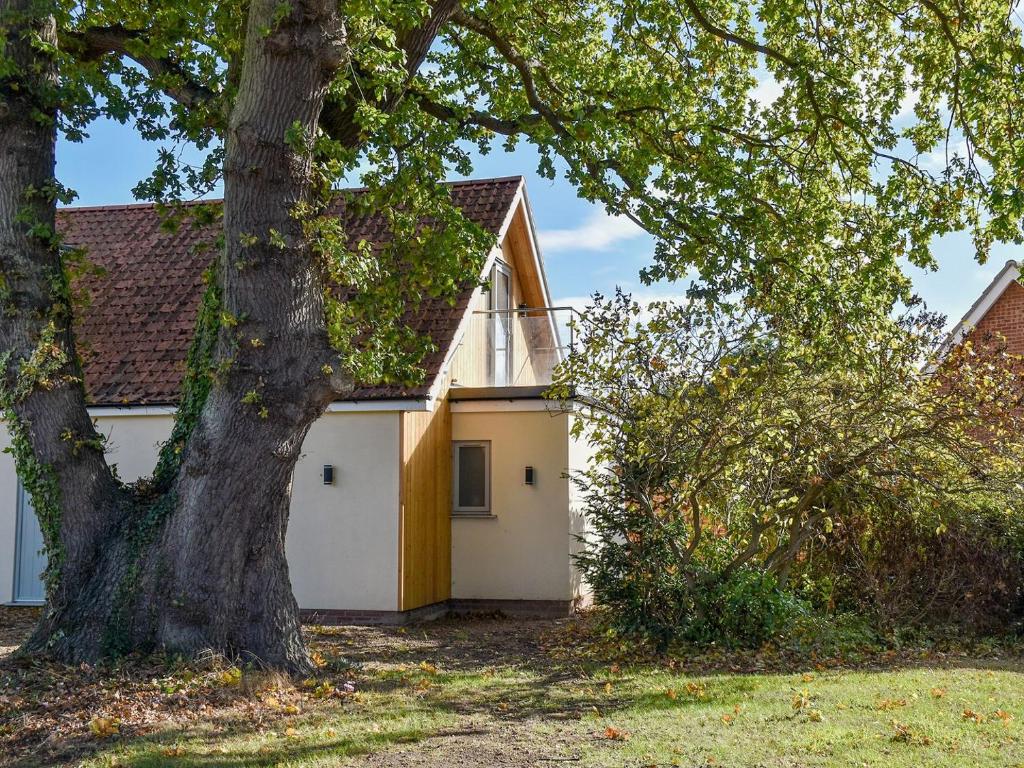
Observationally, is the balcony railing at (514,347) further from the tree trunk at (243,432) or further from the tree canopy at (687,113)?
the tree trunk at (243,432)

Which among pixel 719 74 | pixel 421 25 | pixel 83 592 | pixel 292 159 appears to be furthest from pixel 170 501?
pixel 719 74

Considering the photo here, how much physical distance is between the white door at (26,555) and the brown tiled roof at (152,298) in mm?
2239

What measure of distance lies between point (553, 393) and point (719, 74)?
4.94m

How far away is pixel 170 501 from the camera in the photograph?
Result: 29.6 ft

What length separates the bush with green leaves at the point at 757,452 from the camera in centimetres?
1130

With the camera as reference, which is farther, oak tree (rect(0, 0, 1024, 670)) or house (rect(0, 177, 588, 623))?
house (rect(0, 177, 588, 623))

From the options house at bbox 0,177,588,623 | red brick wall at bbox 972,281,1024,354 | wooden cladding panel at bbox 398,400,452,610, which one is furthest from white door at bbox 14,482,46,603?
red brick wall at bbox 972,281,1024,354

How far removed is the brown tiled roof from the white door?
2239 millimetres

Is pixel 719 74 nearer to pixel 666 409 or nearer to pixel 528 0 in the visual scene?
pixel 528 0

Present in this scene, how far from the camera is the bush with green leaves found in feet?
37.1

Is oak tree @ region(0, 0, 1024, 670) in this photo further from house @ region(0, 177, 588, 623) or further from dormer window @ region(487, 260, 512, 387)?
dormer window @ region(487, 260, 512, 387)

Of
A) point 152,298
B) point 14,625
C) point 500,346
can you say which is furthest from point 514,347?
point 14,625

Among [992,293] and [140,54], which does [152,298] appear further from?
[992,293]

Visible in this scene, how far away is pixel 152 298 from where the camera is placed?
16.7 meters
